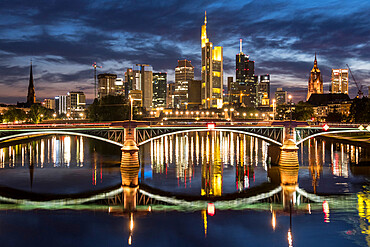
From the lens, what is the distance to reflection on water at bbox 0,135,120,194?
55.4 m

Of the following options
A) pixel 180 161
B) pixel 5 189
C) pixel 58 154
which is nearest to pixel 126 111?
pixel 58 154

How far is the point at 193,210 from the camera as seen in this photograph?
43.0m

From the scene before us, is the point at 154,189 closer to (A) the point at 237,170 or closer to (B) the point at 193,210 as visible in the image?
(B) the point at 193,210

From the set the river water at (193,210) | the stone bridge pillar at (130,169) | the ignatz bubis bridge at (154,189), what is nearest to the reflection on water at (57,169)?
the river water at (193,210)

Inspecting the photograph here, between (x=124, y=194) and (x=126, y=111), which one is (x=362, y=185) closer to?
(x=124, y=194)

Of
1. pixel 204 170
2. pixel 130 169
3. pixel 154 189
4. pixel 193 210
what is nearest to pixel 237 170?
pixel 204 170

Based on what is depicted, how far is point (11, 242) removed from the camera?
33.5 meters

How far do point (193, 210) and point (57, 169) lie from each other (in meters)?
37.7

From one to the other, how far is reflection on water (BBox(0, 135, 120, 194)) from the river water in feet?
0.58

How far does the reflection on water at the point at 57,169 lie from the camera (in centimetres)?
5538

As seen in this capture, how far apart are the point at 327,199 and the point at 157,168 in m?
34.2

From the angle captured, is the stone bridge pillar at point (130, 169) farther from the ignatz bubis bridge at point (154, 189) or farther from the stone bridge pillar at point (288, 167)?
the stone bridge pillar at point (288, 167)

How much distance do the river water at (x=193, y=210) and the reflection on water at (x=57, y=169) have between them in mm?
177

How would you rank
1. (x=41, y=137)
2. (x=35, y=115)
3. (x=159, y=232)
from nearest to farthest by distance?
(x=159, y=232)
(x=41, y=137)
(x=35, y=115)
